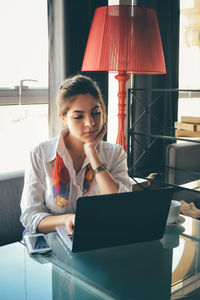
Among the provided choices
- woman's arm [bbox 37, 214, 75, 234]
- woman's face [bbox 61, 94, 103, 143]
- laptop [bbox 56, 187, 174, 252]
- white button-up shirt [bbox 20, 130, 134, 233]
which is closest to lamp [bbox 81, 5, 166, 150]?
woman's face [bbox 61, 94, 103, 143]

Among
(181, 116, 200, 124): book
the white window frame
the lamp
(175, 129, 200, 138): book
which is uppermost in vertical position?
the lamp

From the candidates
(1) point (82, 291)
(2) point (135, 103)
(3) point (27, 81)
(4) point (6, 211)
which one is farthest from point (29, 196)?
(2) point (135, 103)

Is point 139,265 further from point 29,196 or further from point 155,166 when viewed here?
point 155,166

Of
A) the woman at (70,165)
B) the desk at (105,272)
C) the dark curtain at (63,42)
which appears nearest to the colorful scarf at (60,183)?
the woman at (70,165)

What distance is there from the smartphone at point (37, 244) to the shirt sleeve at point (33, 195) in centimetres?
27

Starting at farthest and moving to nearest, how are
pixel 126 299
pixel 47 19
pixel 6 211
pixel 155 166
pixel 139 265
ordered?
pixel 155 166
pixel 47 19
pixel 6 211
pixel 139 265
pixel 126 299

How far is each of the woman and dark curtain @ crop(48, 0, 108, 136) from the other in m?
0.53

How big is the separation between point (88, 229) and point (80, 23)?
1.57 meters

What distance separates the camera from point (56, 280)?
35.9 inches

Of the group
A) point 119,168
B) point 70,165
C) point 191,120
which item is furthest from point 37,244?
point 191,120

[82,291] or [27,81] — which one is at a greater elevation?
[27,81]

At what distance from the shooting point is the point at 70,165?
1593mm

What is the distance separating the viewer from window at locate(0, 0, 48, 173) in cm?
214

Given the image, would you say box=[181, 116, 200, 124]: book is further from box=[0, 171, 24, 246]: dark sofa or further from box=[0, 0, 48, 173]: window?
box=[0, 171, 24, 246]: dark sofa
